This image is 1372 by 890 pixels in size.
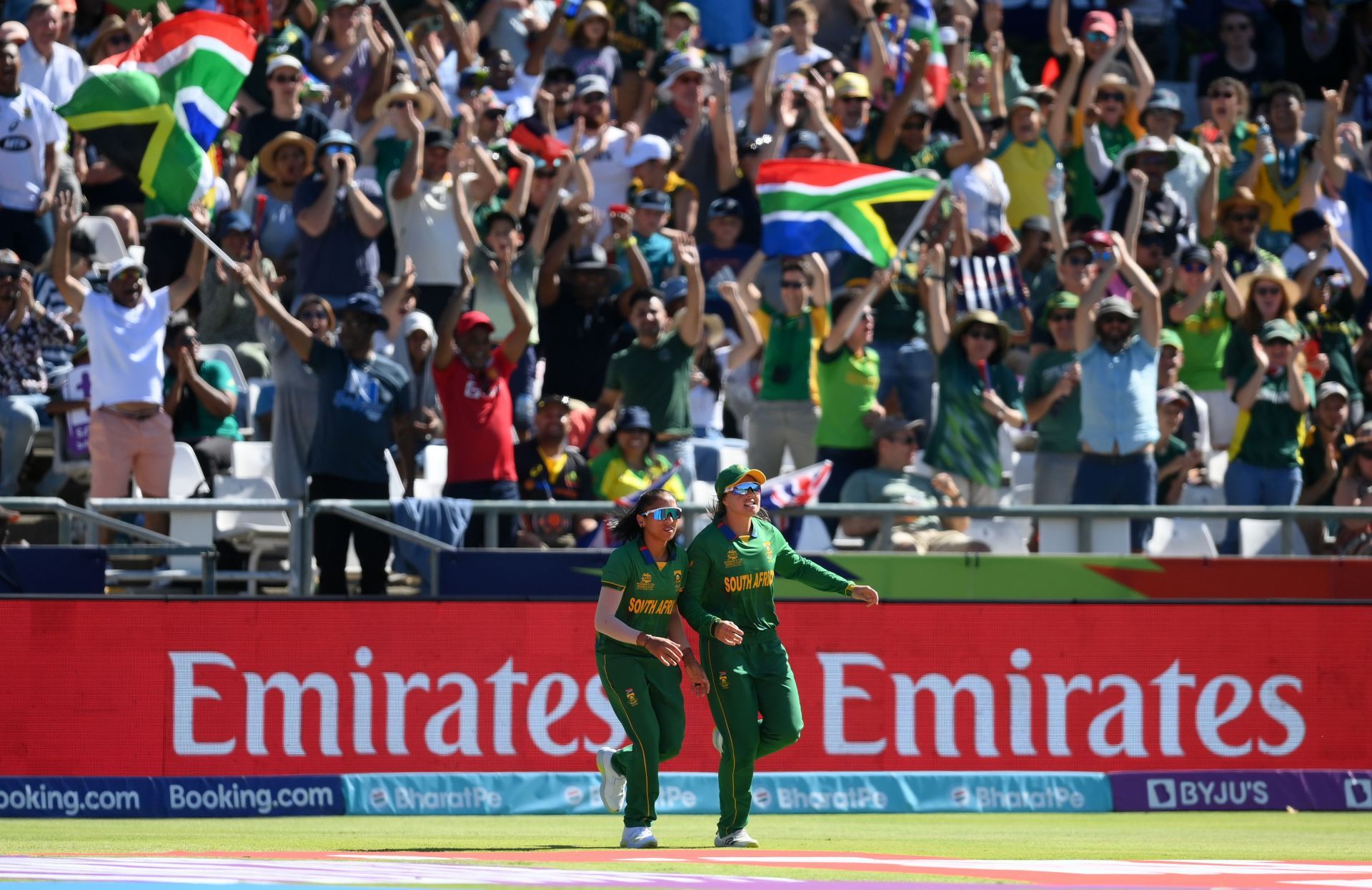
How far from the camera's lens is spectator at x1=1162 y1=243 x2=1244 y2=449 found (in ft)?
56.9

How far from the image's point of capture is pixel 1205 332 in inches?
689

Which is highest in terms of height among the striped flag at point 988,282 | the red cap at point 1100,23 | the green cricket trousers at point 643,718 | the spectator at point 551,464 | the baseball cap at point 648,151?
the red cap at point 1100,23

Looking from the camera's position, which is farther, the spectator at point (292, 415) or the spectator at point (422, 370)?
the spectator at point (422, 370)

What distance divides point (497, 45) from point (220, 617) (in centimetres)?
903

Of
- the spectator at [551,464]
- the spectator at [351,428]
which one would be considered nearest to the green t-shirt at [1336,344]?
the spectator at [551,464]

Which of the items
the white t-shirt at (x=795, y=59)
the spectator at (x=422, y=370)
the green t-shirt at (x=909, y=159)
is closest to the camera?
the spectator at (x=422, y=370)

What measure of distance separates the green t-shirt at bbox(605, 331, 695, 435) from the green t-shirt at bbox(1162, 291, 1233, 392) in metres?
4.51

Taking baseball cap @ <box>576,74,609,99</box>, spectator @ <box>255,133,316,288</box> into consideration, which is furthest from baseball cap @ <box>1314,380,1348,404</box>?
spectator @ <box>255,133,316,288</box>

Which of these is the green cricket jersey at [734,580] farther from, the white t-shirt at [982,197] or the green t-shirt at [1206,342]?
the white t-shirt at [982,197]

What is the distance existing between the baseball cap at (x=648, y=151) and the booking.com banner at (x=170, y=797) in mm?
6916

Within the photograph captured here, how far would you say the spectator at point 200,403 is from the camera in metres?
15.1

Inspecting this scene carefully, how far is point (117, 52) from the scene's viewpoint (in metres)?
17.6

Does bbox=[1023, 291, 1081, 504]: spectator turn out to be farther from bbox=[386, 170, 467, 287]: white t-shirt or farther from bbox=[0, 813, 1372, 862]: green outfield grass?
bbox=[386, 170, 467, 287]: white t-shirt

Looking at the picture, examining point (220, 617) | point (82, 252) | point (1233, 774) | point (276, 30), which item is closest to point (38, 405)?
point (82, 252)
